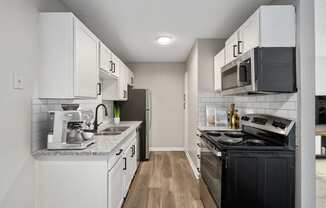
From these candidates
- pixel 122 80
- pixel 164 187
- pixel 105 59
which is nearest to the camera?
pixel 105 59

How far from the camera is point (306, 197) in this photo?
181cm

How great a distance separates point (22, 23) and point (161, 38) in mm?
2242

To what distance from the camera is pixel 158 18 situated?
2834mm

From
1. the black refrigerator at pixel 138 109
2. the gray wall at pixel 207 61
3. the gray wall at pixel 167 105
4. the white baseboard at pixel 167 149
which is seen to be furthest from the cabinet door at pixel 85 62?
the white baseboard at pixel 167 149

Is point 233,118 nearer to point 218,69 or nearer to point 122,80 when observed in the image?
point 218,69

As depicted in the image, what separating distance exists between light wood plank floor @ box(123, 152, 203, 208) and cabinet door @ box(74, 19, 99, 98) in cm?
154

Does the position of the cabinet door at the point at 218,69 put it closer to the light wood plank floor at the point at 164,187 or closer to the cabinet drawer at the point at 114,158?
the light wood plank floor at the point at 164,187

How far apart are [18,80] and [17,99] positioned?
0.48 ft

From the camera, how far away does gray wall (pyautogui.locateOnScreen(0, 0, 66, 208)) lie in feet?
5.09

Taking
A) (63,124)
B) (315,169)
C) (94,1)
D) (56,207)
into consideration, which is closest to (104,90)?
(94,1)

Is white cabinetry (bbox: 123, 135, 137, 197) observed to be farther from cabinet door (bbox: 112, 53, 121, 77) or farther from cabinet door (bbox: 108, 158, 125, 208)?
cabinet door (bbox: 112, 53, 121, 77)

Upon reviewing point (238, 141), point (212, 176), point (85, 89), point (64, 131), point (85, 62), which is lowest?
point (212, 176)

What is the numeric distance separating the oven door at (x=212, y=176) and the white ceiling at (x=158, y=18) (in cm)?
154

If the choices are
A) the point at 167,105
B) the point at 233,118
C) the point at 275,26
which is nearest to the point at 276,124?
the point at 275,26
